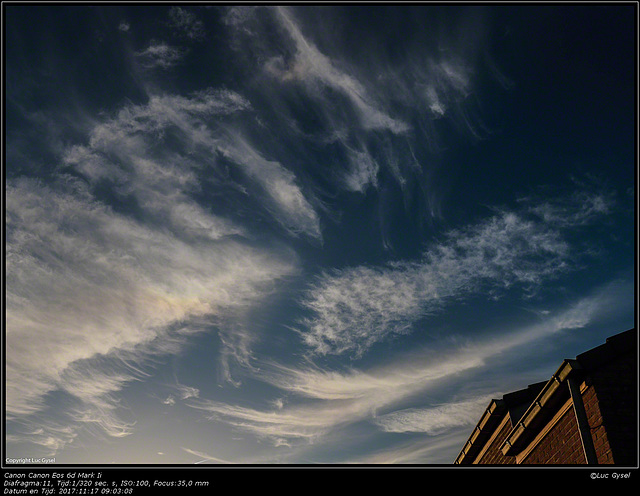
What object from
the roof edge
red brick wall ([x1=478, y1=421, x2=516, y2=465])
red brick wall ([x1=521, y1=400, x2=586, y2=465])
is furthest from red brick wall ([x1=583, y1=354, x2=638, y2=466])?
red brick wall ([x1=478, y1=421, x2=516, y2=465])

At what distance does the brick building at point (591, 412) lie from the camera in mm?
6293

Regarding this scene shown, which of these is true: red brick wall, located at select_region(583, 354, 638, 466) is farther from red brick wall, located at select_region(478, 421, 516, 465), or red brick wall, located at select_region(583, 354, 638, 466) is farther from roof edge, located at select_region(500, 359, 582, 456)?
red brick wall, located at select_region(478, 421, 516, 465)

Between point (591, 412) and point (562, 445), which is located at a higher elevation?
point (591, 412)

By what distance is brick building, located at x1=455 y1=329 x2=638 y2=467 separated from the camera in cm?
629

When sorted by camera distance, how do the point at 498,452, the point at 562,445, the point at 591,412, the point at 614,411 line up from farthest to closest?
the point at 498,452
the point at 562,445
the point at 591,412
the point at 614,411

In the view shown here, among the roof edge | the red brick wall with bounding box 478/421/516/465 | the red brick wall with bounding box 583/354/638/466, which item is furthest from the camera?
the red brick wall with bounding box 478/421/516/465

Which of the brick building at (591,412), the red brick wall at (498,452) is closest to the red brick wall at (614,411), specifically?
the brick building at (591,412)

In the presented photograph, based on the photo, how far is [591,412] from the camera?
6.70 meters

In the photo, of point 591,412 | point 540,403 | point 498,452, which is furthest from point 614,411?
point 498,452

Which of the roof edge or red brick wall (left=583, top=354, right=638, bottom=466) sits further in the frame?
the roof edge

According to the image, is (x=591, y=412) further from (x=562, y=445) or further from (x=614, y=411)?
(x=562, y=445)
